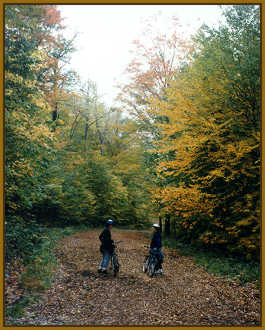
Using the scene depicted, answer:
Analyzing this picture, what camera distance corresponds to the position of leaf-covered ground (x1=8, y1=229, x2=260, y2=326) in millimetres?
5141

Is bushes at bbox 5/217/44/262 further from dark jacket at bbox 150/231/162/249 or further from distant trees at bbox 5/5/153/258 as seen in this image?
dark jacket at bbox 150/231/162/249

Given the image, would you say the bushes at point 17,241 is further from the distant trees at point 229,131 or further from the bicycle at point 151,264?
the distant trees at point 229,131

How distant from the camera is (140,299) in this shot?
608cm

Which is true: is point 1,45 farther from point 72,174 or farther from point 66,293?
point 72,174

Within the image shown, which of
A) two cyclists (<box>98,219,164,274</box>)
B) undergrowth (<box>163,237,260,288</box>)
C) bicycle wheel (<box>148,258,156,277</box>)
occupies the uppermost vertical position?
two cyclists (<box>98,219,164,274</box>)

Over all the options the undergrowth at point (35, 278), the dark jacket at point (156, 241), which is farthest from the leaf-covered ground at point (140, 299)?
the dark jacket at point (156, 241)

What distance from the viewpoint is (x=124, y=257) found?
9945 mm

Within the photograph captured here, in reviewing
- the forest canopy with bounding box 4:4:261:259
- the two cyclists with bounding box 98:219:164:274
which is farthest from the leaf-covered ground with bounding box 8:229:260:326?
the forest canopy with bounding box 4:4:261:259

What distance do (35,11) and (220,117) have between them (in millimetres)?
6428

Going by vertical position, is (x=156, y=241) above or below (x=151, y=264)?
above

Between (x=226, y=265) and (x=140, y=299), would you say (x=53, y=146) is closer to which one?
(x=140, y=299)

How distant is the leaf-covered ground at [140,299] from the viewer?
514 cm

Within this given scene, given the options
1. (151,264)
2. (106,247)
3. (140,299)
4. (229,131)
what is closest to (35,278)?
(106,247)

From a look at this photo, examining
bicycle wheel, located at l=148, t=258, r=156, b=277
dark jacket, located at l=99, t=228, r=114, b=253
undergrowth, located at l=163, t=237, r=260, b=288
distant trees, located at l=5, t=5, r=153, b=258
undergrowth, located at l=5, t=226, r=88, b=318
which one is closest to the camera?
undergrowth, located at l=5, t=226, r=88, b=318
